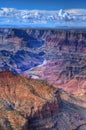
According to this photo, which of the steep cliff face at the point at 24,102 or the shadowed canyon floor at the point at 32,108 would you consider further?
the shadowed canyon floor at the point at 32,108

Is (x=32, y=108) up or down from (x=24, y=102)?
down

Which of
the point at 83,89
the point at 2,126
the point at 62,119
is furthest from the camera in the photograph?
the point at 83,89

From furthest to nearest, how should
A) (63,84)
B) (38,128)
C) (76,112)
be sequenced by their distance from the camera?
(63,84) < (76,112) < (38,128)

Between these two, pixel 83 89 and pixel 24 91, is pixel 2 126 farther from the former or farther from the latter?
pixel 83 89

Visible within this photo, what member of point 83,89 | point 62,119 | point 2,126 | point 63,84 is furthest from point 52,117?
point 63,84

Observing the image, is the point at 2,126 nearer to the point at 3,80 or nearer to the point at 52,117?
the point at 52,117

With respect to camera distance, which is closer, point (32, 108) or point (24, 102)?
point (32, 108)

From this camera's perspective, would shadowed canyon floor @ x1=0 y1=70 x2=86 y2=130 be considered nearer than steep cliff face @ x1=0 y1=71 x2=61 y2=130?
No

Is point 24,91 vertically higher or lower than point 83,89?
higher

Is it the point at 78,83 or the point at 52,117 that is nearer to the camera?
the point at 52,117
